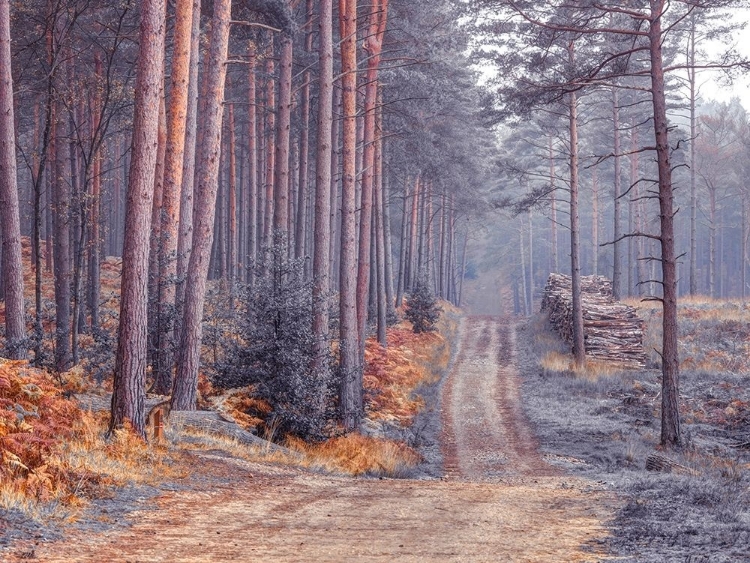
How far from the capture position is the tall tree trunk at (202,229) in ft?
43.6

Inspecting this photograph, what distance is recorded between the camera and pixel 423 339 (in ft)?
103

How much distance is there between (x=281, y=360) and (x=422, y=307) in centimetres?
1903

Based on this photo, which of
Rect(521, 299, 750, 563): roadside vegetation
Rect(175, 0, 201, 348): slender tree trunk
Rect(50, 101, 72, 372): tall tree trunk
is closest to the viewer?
Rect(521, 299, 750, 563): roadside vegetation

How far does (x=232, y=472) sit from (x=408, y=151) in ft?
81.7

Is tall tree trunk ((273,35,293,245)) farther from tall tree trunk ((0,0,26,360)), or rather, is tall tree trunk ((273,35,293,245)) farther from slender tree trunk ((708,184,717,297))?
slender tree trunk ((708,184,717,297))

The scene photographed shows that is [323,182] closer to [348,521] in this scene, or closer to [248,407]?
[248,407]

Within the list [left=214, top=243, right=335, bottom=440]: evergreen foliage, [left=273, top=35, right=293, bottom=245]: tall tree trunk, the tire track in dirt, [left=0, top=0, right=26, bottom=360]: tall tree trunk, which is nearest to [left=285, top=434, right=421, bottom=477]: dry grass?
[left=214, top=243, right=335, bottom=440]: evergreen foliage

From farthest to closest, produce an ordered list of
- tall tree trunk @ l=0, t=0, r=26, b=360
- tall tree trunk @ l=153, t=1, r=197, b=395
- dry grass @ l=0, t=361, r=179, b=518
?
tall tree trunk @ l=153, t=1, r=197, b=395 → tall tree trunk @ l=0, t=0, r=26, b=360 → dry grass @ l=0, t=361, r=179, b=518

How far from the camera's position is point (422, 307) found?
33031 mm

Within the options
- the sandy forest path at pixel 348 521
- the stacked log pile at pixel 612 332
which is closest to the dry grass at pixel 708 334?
the stacked log pile at pixel 612 332

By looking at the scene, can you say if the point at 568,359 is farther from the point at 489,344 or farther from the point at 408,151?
the point at 408,151

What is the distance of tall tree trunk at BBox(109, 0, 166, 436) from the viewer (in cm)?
1005

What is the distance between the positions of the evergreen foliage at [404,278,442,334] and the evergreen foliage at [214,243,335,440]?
18217 mm

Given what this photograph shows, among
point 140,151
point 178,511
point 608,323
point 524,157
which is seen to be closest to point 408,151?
point 608,323
